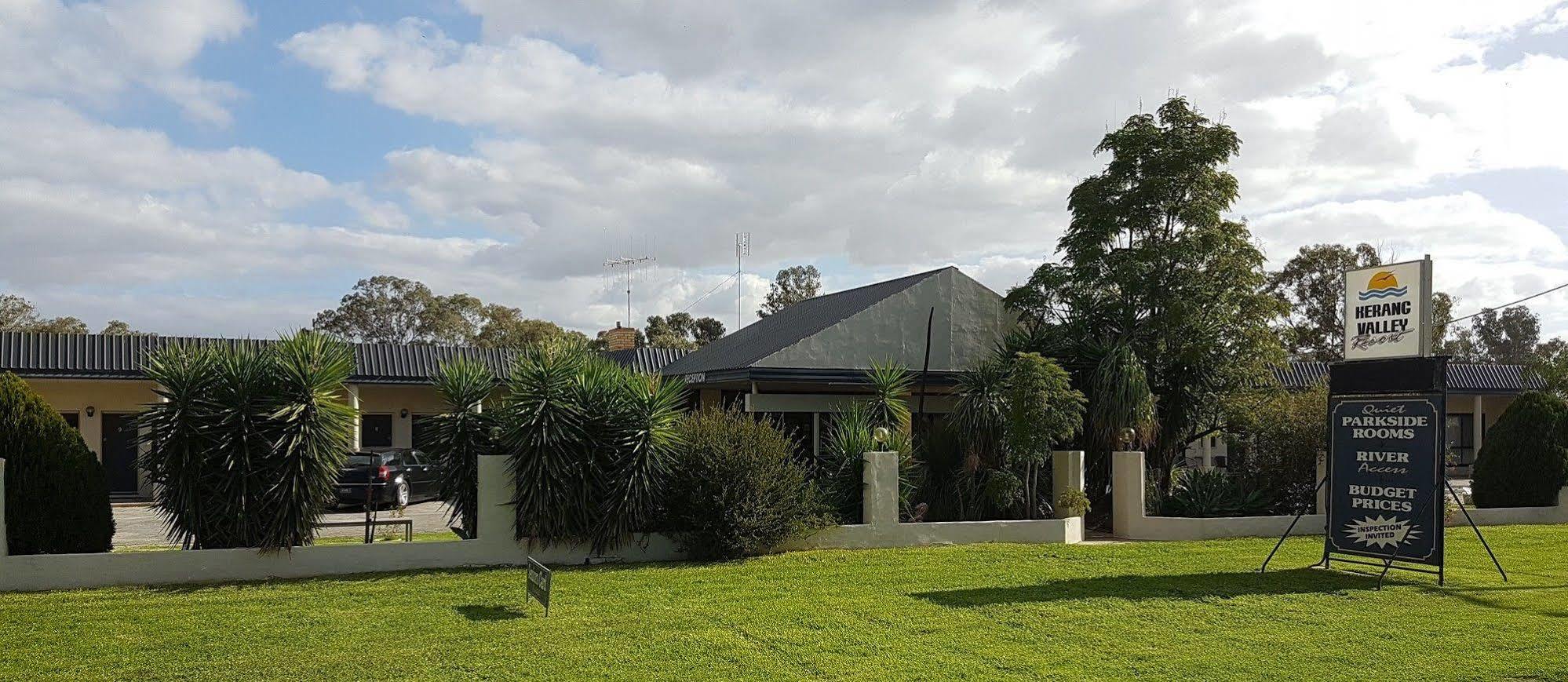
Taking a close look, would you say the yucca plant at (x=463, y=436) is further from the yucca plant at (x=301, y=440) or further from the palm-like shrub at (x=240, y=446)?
the palm-like shrub at (x=240, y=446)

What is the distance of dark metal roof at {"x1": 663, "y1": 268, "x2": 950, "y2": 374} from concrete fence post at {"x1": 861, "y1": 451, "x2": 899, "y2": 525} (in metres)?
4.81

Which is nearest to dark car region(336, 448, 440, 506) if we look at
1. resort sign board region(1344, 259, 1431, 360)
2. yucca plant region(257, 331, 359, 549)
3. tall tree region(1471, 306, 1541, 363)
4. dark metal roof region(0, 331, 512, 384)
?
dark metal roof region(0, 331, 512, 384)

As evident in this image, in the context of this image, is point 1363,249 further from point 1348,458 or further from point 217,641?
point 217,641

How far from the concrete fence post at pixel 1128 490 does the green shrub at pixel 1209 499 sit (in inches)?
63.1

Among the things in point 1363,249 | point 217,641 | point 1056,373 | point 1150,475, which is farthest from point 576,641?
point 1363,249

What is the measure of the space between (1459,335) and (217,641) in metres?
72.5

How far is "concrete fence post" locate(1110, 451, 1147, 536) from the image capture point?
15852 millimetres

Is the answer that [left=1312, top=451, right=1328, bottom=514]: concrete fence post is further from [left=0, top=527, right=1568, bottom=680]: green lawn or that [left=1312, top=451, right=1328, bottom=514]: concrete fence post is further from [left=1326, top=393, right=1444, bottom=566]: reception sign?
[left=0, top=527, right=1568, bottom=680]: green lawn

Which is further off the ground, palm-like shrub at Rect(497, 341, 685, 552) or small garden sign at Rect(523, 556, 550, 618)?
palm-like shrub at Rect(497, 341, 685, 552)

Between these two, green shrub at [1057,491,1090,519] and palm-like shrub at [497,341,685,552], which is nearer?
palm-like shrub at [497,341,685,552]

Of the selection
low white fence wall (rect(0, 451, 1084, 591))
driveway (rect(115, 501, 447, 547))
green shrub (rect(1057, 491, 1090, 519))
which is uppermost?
green shrub (rect(1057, 491, 1090, 519))

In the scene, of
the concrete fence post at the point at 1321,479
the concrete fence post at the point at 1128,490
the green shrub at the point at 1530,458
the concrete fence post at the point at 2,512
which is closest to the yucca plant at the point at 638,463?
the concrete fence post at the point at 2,512

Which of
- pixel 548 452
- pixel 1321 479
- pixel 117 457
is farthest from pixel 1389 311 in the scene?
pixel 117 457

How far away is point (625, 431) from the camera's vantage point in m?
12.7
